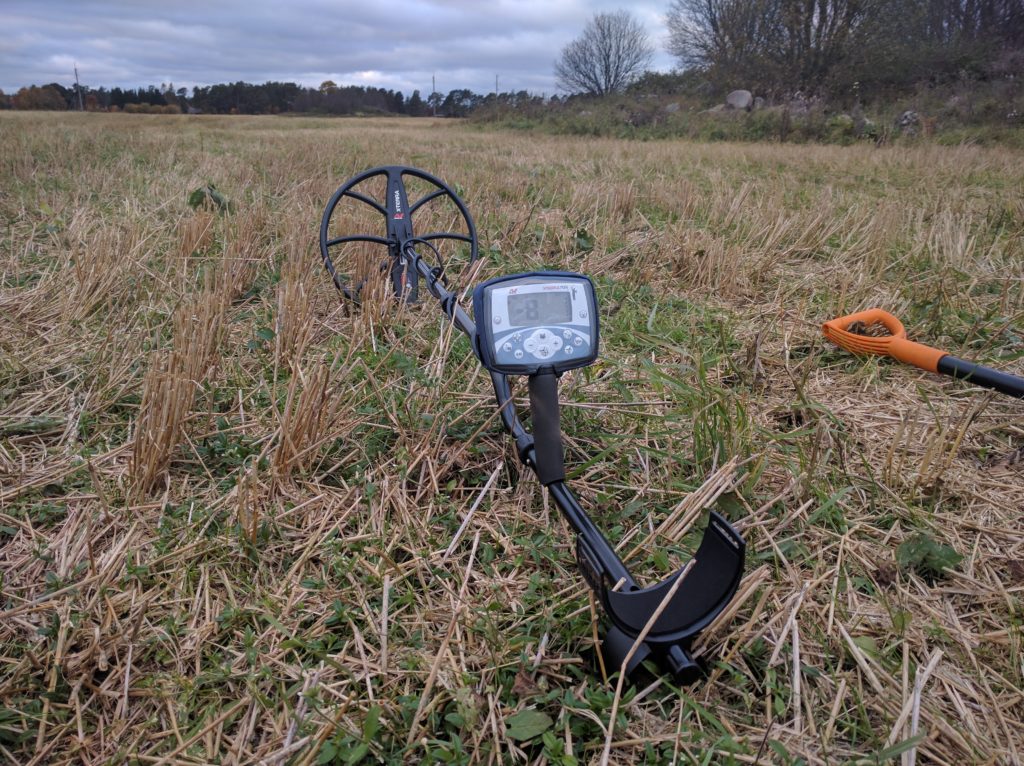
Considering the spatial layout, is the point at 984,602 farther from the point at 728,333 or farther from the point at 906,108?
the point at 906,108

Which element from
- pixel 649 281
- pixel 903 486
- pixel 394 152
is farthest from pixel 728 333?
pixel 394 152

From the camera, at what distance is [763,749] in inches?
45.6

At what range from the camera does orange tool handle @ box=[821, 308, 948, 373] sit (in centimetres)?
243

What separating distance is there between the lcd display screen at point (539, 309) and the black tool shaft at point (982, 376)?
160cm

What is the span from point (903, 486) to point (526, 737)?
53.4 inches

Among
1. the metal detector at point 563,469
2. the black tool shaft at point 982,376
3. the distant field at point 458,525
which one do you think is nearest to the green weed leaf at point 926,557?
the distant field at point 458,525

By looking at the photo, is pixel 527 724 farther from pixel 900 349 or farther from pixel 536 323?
pixel 900 349

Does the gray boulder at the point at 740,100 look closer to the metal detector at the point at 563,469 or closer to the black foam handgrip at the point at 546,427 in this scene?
the metal detector at the point at 563,469

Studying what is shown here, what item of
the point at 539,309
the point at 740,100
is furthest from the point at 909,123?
the point at 539,309

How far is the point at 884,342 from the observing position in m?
2.56

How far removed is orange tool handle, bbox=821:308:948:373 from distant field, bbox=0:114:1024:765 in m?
0.07

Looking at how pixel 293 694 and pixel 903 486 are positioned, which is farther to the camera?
pixel 903 486

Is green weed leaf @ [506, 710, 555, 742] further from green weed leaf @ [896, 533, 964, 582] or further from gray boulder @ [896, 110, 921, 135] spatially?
gray boulder @ [896, 110, 921, 135]

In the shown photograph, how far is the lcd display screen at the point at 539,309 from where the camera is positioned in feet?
5.23
